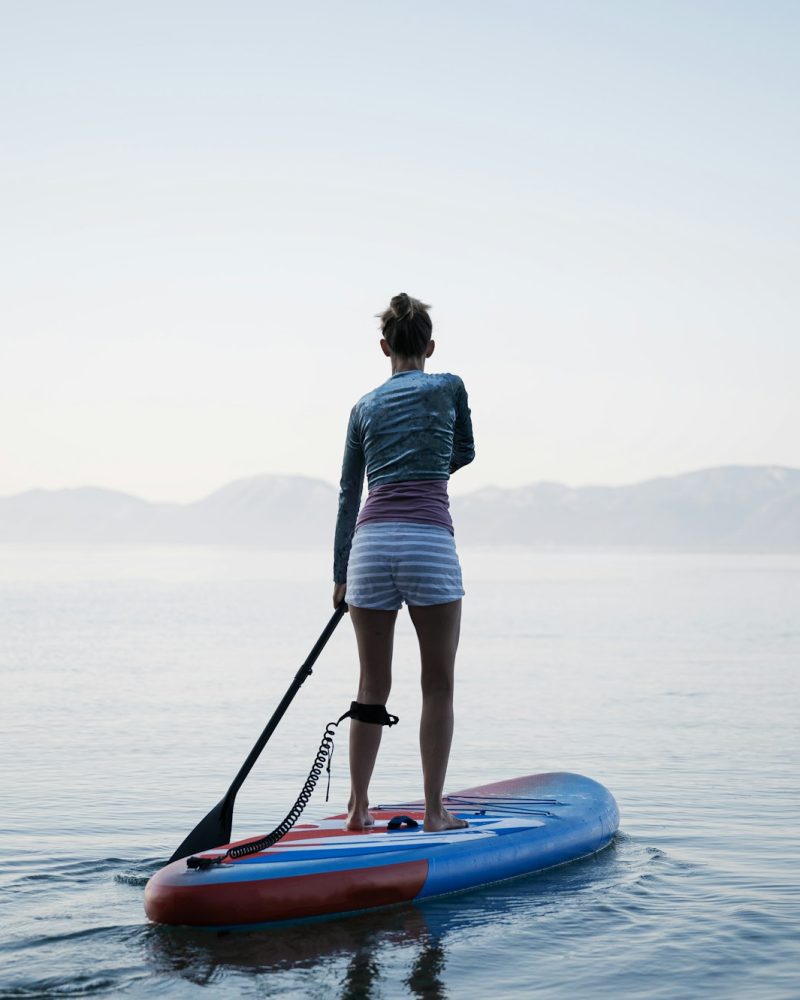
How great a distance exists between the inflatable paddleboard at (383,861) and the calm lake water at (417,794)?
7 cm

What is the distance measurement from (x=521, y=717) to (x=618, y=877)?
612cm

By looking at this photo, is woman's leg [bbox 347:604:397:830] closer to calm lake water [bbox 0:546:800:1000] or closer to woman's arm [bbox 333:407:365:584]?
woman's arm [bbox 333:407:365:584]

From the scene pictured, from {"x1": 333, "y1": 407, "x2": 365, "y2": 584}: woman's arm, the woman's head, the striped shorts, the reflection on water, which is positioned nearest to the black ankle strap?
the striped shorts

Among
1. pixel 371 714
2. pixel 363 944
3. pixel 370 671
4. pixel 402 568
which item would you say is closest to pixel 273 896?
pixel 363 944

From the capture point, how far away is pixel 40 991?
3.79 m

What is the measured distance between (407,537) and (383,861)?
121cm

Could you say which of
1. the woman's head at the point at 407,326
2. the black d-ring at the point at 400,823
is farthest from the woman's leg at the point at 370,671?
the woman's head at the point at 407,326

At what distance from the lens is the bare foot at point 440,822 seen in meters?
5.21

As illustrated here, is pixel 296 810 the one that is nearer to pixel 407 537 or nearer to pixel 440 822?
pixel 440 822

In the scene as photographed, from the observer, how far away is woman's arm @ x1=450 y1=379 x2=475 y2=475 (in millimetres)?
5102

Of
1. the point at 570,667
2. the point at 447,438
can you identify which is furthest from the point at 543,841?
the point at 570,667

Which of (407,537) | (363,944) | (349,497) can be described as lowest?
(363,944)

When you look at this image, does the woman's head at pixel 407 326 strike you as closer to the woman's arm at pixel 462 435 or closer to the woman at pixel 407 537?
the woman at pixel 407 537

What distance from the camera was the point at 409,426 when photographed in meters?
5.00
